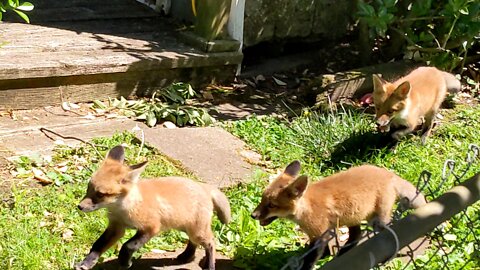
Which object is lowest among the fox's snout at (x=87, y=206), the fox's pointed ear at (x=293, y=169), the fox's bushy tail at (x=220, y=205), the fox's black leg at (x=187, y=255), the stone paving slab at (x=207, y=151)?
the stone paving slab at (x=207, y=151)

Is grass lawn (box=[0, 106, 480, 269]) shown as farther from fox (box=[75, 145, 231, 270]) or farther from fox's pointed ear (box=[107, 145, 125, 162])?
fox's pointed ear (box=[107, 145, 125, 162])

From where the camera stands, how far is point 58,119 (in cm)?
664

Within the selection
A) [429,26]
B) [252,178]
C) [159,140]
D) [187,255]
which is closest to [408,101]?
[252,178]

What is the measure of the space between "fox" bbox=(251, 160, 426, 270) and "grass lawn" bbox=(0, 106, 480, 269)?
35cm

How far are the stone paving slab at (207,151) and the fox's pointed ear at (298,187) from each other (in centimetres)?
136

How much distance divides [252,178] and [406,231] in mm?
3056

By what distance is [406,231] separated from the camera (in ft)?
8.77

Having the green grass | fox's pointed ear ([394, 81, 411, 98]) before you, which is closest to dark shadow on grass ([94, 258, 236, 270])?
the green grass

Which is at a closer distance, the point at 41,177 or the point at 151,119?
the point at 41,177

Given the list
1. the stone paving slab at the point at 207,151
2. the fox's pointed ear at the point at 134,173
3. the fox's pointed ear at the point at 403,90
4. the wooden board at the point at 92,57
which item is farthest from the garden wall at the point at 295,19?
the fox's pointed ear at the point at 134,173

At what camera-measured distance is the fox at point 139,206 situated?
13.1ft

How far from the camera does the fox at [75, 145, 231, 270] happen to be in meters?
4.01

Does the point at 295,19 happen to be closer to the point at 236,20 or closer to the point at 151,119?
the point at 236,20

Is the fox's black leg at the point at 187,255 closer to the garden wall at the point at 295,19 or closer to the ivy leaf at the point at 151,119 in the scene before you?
the ivy leaf at the point at 151,119
